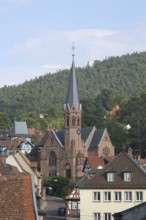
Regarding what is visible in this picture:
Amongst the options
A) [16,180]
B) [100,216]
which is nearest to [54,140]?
[100,216]

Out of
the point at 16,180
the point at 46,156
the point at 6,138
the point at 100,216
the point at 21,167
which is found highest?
the point at 6,138

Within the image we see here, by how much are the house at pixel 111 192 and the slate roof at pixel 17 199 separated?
1573 inches

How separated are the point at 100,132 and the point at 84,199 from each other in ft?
204

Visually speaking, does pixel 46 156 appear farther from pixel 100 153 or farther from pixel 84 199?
pixel 84 199

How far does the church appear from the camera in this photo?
4309 inches

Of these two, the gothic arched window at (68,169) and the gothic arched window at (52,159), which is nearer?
the gothic arched window at (68,169)

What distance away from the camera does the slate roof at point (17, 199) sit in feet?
42.1

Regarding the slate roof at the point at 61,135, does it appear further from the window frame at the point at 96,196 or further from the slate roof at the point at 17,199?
the slate roof at the point at 17,199

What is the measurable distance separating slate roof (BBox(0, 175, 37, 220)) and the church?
93892mm

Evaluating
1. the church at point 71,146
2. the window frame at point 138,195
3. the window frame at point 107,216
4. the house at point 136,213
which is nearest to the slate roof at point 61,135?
the church at point 71,146

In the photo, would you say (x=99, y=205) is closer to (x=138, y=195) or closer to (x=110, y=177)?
(x=110, y=177)

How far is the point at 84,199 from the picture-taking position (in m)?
53.2

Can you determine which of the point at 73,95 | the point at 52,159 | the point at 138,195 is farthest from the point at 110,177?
the point at 52,159

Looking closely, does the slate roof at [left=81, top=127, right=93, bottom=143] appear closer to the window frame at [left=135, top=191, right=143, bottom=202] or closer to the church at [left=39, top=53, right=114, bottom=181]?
the church at [left=39, top=53, right=114, bottom=181]
